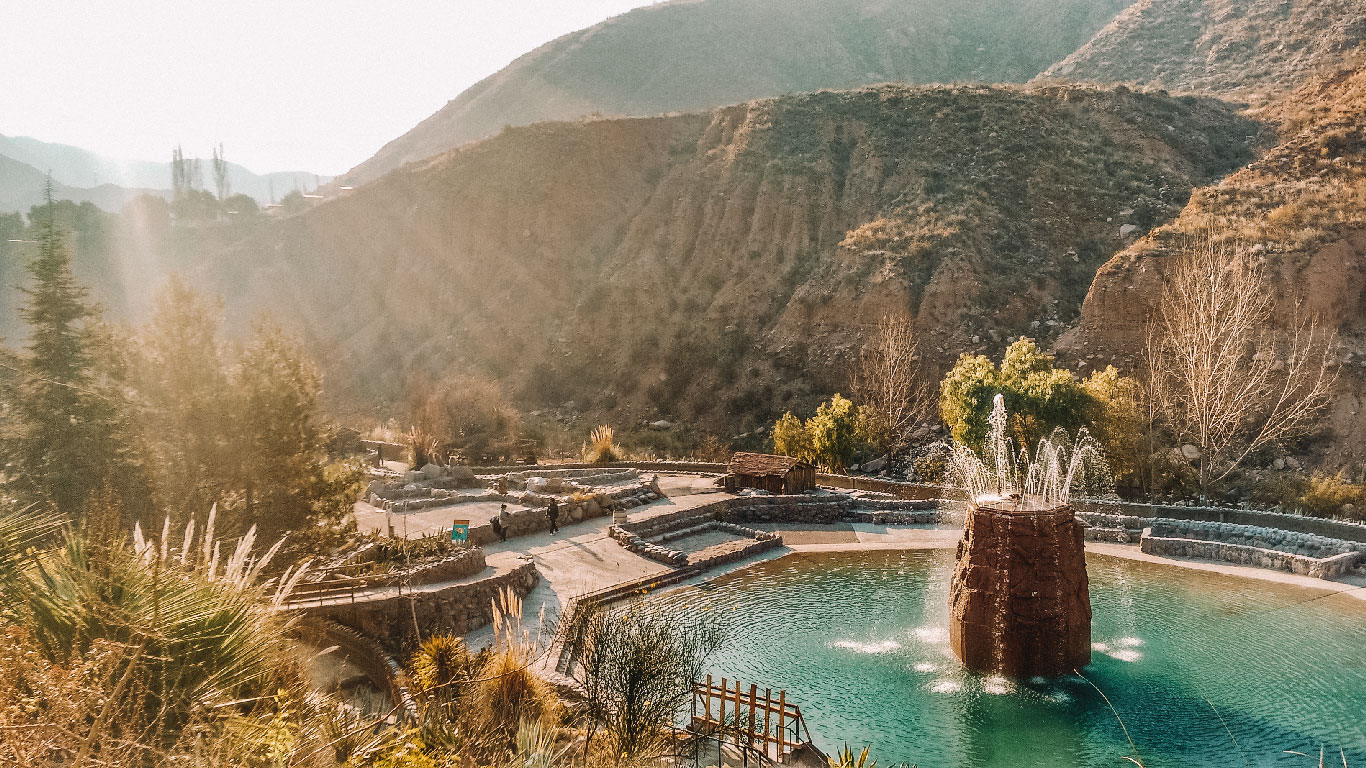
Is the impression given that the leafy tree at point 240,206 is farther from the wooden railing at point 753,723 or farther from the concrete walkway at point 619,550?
the wooden railing at point 753,723

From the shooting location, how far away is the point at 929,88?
58219mm

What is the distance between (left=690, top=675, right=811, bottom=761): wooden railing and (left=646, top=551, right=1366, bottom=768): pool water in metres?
0.56

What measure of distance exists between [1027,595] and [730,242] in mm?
41324

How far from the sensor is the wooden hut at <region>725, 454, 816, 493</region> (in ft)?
88.0

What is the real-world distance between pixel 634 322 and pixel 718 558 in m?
31.9

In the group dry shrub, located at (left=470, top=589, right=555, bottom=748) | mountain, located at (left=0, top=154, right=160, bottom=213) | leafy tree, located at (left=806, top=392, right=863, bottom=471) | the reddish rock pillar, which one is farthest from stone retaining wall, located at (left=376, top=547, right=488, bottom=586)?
mountain, located at (left=0, top=154, right=160, bottom=213)

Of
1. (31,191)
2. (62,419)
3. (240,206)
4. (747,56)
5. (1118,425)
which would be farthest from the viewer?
(31,191)

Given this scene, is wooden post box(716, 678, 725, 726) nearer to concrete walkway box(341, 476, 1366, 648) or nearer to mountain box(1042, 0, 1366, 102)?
concrete walkway box(341, 476, 1366, 648)

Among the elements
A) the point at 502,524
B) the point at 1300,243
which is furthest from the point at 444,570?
the point at 1300,243

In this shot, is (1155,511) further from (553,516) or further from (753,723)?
(753,723)

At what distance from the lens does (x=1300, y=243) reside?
103 ft

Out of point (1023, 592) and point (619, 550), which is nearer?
point (1023, 592)

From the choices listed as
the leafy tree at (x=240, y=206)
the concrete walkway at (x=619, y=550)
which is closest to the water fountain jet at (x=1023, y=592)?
the concrete walkway at (x=619, y=550)

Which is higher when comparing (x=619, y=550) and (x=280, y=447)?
(x=280, y=447)
